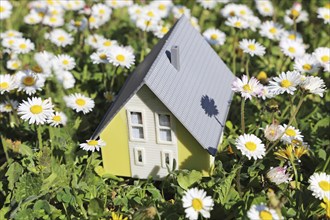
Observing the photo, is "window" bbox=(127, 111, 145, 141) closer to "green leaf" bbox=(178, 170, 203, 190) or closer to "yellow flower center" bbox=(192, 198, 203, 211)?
"green leaf" bbox=(178, 170, 203, 190)

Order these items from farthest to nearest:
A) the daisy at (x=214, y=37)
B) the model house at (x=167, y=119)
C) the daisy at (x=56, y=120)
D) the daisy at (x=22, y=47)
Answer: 1. the daisy at (x=214, y=37)
2. the daisy at (x=22, y=47)
3. the daisy at (x=56, y=120)
4. the model house at (x=167, y=119)

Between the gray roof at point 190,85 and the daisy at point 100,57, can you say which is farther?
the daisy at point 100,57

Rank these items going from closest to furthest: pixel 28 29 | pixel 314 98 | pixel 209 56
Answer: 1. pixel 209 56
2. pixel 314 98
3. pixel 28 29

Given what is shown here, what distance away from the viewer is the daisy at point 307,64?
11.6 feet

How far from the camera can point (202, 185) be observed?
273 centimetres

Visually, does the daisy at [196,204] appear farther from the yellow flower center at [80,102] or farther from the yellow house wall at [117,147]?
the yellow flower center at [80,102]

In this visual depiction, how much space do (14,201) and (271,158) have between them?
1.41 m

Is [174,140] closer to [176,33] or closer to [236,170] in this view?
[236,170]

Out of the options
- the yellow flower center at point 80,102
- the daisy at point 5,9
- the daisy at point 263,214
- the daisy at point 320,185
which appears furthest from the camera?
the daisy at point 5,9

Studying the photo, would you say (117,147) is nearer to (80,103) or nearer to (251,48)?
(80,103)

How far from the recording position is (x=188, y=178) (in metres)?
2.71

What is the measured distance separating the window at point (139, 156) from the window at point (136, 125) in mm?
68

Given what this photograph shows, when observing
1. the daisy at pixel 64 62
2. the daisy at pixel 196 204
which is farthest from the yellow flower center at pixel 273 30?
the daisy at pixel 196 204

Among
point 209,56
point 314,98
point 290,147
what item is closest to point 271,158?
point 290,147
